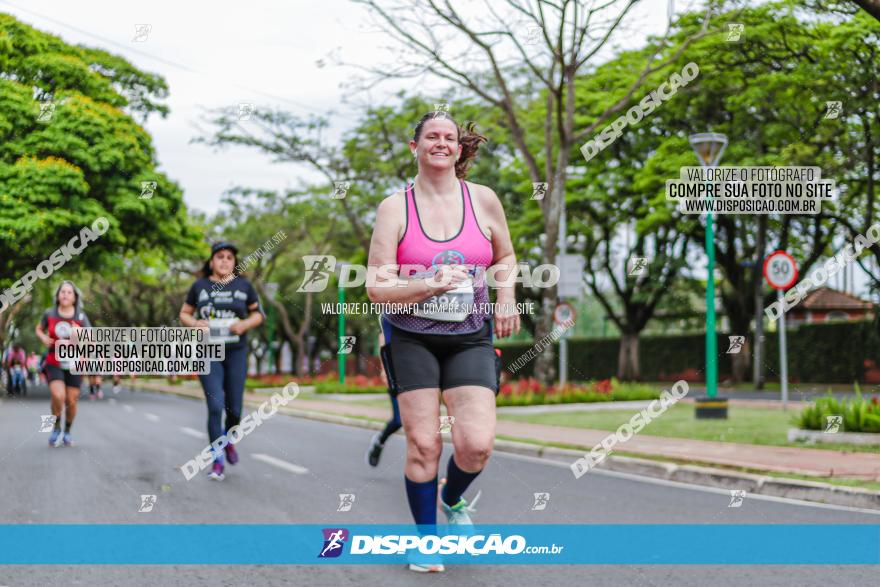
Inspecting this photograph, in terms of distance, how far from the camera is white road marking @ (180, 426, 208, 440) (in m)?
12.5

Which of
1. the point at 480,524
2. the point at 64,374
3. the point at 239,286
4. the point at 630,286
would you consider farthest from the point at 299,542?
the point at 630,286

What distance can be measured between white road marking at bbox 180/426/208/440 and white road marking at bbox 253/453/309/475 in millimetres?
2519

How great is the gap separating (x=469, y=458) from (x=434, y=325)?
1.91ft

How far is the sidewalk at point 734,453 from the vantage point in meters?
7.93

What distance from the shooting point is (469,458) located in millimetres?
4062

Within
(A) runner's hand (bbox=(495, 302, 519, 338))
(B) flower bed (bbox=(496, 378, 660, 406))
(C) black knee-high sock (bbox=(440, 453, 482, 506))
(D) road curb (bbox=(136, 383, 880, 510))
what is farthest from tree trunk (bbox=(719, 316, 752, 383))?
→ (A) runner's hand (bbox=(495, 302, 519, 338))

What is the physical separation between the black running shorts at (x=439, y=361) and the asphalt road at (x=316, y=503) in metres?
0.90

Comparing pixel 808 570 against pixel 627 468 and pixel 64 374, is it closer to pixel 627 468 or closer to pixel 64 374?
pixel 627 468

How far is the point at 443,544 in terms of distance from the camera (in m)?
4.62

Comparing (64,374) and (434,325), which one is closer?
(434,325)

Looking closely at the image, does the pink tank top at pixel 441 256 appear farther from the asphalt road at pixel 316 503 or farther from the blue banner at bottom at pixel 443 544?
the asphalt road at pixel 316 503

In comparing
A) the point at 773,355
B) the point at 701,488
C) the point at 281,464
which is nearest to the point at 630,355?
the point at 773,355

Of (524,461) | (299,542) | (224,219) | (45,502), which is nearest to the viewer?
(299,542)

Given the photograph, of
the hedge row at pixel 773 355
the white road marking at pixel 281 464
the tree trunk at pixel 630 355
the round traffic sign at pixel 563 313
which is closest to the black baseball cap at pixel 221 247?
the white road marking at pixel 281 464
